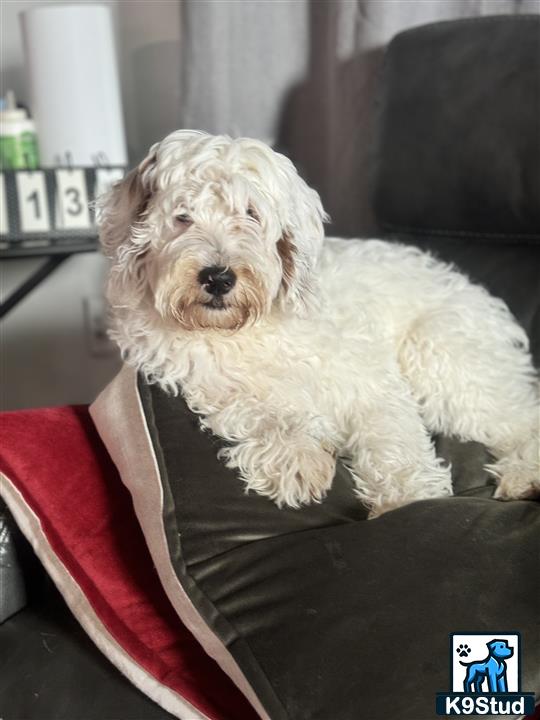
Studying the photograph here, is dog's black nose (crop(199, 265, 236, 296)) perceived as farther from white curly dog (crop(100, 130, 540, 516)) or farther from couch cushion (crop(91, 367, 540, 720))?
couch cushion (crop(91, 367, 540, 720))

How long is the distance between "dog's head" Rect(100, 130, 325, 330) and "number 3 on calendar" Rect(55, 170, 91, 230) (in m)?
0.82

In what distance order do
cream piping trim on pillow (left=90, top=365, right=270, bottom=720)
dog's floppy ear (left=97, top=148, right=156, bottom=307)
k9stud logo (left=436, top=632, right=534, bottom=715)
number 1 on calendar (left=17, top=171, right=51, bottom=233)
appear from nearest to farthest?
k9stud logo (left=436, top=632, right=534, bottom=715) → cream piping trim on pillow (left=90, top=365, right=270, bottom=720) → dog's floppy ear (left=97, top=148, right=156, bottom=307) → number 1 on calendar (left=17, top=171, right=51, bottom=233)

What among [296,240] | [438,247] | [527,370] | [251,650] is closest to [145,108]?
[438,247]

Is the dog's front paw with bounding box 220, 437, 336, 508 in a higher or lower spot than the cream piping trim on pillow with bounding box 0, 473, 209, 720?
higher

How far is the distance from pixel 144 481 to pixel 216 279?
420mm

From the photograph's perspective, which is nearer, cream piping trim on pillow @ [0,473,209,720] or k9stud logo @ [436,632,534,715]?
k9stud logo @ [436,632,534,715]

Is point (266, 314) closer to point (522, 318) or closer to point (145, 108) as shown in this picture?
point (522, 318)

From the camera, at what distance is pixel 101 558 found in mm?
1516

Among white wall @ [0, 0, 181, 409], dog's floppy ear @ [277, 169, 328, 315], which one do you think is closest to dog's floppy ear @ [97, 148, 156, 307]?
dog's floppy ear @ [277, 169, 328, 315]

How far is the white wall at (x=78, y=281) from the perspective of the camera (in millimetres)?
2865

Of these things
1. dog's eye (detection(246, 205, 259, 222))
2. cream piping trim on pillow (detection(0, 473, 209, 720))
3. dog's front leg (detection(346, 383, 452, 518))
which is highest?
dog's eye (detection(246, 205, 259, 222))

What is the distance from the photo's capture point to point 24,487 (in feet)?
5.08

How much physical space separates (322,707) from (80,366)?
7.48ft

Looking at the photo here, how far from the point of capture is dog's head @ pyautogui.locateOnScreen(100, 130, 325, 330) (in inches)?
59.1
